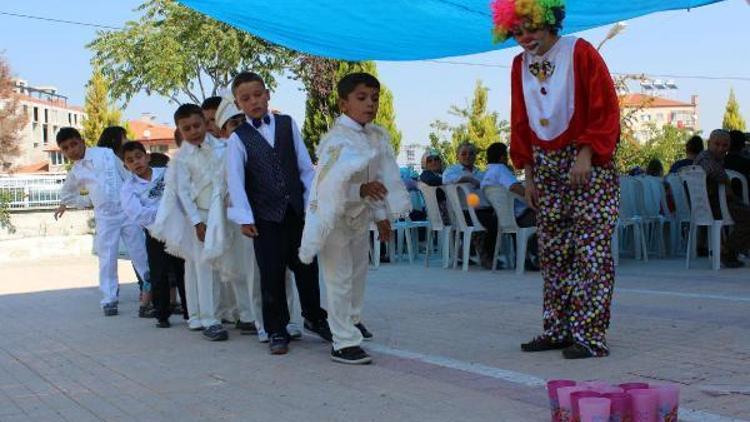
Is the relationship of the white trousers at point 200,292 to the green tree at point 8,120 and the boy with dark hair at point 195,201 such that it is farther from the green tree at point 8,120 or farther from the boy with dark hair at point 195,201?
the green tree at point 8,120

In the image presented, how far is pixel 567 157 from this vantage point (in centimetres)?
490

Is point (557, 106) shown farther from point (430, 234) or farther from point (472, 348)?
point (430, 234)

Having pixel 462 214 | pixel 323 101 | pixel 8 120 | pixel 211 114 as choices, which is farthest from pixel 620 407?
pixel 8 120

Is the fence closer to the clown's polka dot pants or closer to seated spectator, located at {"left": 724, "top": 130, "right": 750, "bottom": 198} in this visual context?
seated spectator, located at {"left": 724, "top": 130, "right": 750, "bottom": 198}

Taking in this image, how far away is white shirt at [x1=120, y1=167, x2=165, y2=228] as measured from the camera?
7492mm

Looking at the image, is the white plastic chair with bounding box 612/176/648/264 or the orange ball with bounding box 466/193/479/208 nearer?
the orange ball with bounding box 466/193/479/208

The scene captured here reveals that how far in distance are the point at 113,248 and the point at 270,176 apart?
10.3 ft

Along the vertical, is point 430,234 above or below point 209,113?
below

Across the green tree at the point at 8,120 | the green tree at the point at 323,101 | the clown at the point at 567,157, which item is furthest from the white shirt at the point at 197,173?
the green tree at the point at 8,120

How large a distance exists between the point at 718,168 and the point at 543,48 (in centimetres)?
486

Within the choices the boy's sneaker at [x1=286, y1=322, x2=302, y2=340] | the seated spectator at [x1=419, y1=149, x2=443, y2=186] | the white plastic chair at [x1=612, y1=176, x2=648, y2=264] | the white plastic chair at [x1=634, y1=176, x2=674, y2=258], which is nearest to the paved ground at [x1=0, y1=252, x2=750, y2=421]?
the boy's sneaker at [x1=286, y1=322, x2=302, y2=340]

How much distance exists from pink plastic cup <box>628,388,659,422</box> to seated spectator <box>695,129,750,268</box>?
6203 mm

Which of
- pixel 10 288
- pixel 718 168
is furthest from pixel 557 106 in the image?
pixel 10 288

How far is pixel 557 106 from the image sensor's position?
4.84 m
